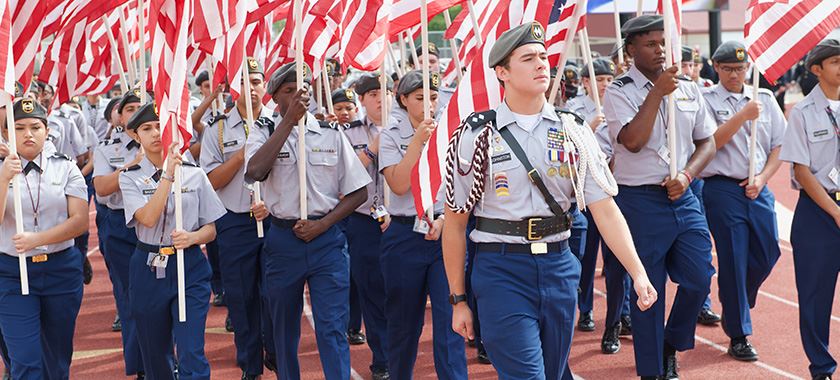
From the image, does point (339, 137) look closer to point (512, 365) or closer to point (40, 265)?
point (40, 265)

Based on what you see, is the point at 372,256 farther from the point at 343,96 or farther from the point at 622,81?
the point at 622,81

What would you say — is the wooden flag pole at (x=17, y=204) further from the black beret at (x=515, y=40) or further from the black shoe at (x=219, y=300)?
the black shoe at (x=219, y=300)

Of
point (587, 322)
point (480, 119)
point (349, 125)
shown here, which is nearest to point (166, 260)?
point (480, 119)

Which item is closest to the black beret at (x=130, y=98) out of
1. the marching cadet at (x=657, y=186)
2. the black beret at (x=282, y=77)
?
the black beret at (x=282, y=77)

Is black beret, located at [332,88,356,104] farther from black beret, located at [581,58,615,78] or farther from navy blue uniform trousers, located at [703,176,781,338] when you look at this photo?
navy blue uniform trousers, located at [703,176,781,338]

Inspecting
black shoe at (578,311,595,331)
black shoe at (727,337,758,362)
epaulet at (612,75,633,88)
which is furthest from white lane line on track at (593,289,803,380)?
epaulet at (612,75,633,88)

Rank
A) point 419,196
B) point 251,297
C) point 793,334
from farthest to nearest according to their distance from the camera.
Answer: point 793,334 < point 251,297 < point 419,196

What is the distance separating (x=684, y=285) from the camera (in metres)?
7.66

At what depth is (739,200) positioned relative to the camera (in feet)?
28.8

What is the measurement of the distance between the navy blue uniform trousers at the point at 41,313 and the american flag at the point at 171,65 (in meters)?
1.14

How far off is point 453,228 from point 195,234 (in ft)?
7.37

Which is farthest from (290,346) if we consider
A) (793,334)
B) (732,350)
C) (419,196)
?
(793,334)

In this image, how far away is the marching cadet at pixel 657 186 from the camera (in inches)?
296

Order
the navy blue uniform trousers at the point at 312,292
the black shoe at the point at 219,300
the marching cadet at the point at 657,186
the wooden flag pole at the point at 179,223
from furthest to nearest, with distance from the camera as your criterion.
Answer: the black shoe at the point at 219,300, the marching cadet at the point at 657,186, the navy blue uniform trousers at the point at 312,292, the wooden flag pole at the point at 179,223
